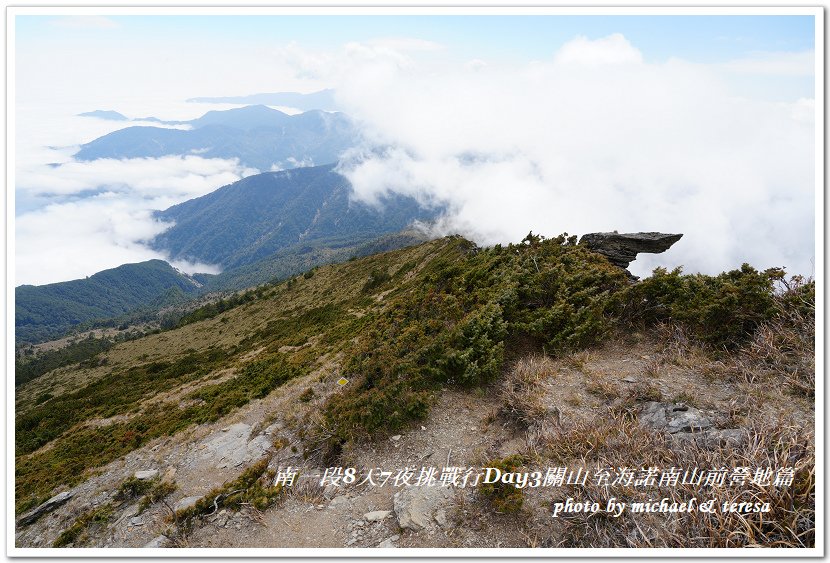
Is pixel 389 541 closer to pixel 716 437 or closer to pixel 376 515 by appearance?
pixel 376 515

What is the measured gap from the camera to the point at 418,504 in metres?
6.39

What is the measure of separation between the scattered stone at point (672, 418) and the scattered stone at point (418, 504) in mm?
3962

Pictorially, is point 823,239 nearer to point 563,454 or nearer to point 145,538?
point 563,454

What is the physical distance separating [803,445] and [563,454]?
3.32 metres

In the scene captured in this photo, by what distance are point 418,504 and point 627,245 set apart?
1568 cm

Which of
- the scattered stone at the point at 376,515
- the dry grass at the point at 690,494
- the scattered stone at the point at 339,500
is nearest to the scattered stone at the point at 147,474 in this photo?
the scattered stone at the point at 339,500

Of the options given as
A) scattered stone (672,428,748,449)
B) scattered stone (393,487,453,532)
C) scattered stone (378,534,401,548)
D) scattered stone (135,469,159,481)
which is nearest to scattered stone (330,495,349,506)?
scattered stone (393,487,453,532)

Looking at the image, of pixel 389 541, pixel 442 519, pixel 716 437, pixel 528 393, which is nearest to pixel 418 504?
pixel 442 519

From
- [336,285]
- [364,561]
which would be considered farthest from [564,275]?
[336,285]

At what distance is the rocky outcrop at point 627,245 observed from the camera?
55.4ft

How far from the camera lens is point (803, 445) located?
5.41 metres

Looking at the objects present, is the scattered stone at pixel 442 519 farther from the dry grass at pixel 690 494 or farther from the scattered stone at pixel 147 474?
the scattered stone at pixel 147 474

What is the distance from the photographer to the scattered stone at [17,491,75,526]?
481 inches

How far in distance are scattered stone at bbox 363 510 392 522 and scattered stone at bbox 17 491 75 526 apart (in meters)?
13.2
